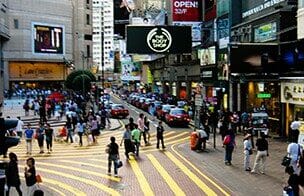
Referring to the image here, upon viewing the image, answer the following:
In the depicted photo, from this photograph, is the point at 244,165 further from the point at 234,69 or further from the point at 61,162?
the point at 234,69

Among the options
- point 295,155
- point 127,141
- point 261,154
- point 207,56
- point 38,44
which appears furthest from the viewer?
point 38,44

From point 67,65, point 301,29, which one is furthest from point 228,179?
point 67,65

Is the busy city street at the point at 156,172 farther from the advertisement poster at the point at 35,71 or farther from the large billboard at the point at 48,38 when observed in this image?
the advertisement poster at the point at 35,71

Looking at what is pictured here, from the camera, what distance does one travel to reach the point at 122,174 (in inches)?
850

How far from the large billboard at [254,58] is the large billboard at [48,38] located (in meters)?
58.8

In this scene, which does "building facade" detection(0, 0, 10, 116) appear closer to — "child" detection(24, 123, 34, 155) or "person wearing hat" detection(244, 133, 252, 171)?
"child" detection(24, 123, 34, 155)

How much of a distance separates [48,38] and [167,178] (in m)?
73.6

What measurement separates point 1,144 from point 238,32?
124ft

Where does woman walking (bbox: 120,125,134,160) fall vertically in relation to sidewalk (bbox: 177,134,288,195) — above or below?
above

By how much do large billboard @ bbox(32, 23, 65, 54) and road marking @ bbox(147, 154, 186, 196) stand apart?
66.1 meters

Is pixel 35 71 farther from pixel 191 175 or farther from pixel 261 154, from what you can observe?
pixel 261 154

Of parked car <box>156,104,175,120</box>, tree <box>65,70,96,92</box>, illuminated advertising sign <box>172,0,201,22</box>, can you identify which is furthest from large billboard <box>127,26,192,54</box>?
tree <box>65,70,96,92</box>

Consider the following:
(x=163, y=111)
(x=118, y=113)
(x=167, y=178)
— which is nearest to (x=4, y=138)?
(x=167, y=178)

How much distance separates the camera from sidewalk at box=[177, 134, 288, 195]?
59.8 feet
